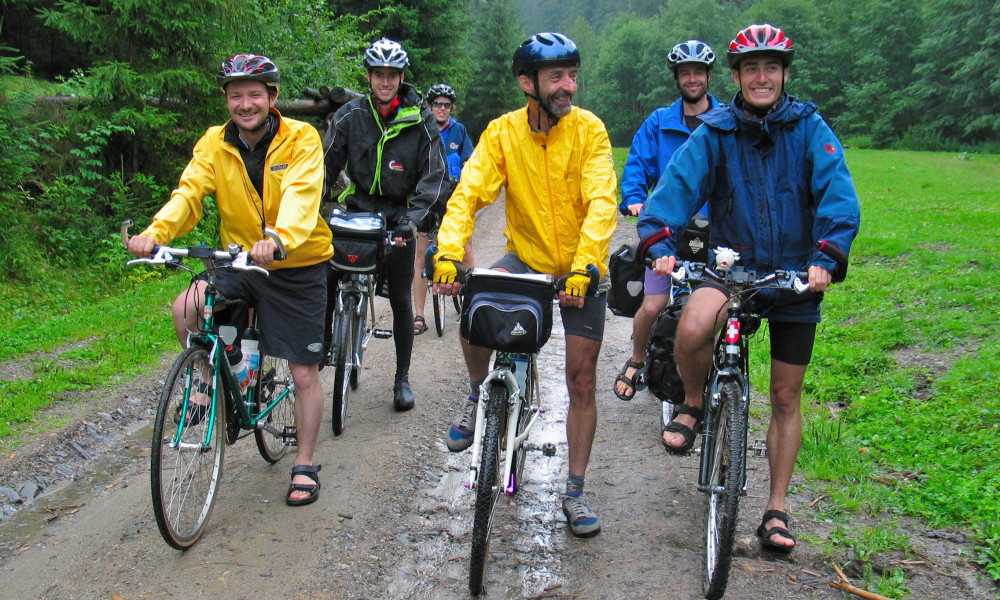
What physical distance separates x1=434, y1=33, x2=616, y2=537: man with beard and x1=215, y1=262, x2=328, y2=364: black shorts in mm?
1032

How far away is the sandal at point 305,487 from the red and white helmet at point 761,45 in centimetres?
310

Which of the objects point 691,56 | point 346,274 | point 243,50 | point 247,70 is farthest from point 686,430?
point 243,50

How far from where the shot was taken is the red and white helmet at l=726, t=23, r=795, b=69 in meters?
3.92

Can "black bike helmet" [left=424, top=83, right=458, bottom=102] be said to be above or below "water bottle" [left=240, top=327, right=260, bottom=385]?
above

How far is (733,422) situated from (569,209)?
1.37 metres

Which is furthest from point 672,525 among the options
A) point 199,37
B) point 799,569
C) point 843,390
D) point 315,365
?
point 199,37

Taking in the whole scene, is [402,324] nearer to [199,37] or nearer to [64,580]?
[64,580]

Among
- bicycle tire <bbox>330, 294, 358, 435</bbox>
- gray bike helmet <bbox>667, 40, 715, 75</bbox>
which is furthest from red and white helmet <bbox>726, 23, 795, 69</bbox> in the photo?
bicycle tire <bbox>330, 294, 358, 435</bbox>

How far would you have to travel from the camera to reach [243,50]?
489 inches

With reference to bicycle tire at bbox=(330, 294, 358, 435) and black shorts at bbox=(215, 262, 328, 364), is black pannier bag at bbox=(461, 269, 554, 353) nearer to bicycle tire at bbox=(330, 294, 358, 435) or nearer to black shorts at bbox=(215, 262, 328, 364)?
black shorts at bbox=(215, 262, 328, 364)

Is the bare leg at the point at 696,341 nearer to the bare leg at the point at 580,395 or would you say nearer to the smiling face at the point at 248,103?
the bare leg at the point at 580,395

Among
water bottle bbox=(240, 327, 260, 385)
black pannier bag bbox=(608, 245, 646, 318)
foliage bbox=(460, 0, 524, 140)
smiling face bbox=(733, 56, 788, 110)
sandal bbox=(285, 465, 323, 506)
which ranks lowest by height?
sandal bbox=(285, 465, 323, 506)

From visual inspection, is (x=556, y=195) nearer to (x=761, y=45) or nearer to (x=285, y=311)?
(x=761, y=45)

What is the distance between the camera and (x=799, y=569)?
3.93m
